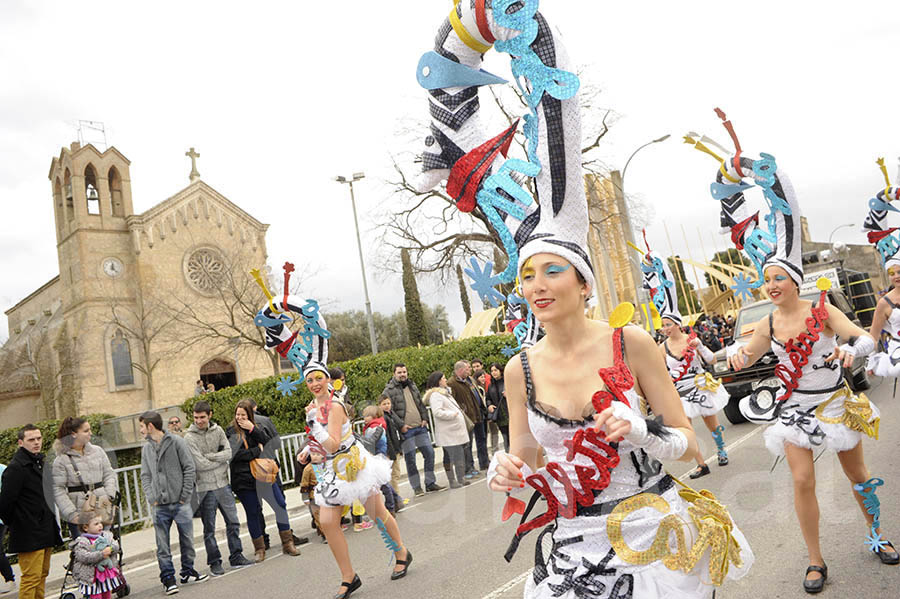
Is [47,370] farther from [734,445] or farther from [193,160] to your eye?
[734,445]

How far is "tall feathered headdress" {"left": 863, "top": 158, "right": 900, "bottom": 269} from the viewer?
306 inches

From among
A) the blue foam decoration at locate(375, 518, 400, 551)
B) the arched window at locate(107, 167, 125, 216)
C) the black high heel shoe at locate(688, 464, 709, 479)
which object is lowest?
the black high heel shoe at locate(688, 464, 709, 479)

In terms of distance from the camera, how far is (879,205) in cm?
802

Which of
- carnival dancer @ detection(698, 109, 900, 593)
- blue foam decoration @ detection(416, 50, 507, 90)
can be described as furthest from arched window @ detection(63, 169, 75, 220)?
blue foam decoration @ detection(416, 50, 507, 90)

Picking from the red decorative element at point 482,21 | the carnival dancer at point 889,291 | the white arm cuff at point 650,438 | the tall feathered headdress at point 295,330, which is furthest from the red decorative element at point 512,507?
the carnival dancer at point 889,291

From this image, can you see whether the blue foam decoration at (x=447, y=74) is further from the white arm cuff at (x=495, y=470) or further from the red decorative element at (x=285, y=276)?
the red decorative element at (x=285, y=276)

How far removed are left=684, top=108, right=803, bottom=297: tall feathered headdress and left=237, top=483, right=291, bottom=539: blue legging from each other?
5682 millimetres

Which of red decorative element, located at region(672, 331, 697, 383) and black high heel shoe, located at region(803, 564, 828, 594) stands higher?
red decorative element, located at region(672, 331, 697, 383)

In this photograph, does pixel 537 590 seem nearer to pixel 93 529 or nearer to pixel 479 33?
pixel 479 33

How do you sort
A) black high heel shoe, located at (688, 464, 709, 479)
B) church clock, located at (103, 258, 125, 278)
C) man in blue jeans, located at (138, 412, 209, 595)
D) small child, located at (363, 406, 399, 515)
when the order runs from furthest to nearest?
1. church clock, located at (103, 258, 125, 278)
2. small child, located at (363, 406, 399, 515)
3. black high heel shoe, located at (688, 464, 709, 479)
4. man in blue jeans, located at (138, 412, 209, 595)

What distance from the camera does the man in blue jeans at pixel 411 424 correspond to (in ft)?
35.2

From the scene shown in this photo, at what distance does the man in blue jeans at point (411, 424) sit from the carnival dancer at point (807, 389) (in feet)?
21.0

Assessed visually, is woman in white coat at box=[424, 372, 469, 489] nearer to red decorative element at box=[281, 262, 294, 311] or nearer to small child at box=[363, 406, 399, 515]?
small child at box=[363, 406, 399, 515]

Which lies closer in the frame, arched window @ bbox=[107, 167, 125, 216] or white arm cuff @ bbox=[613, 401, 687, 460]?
white arm cuff @ bbox=[613, 401, 687, 460]
